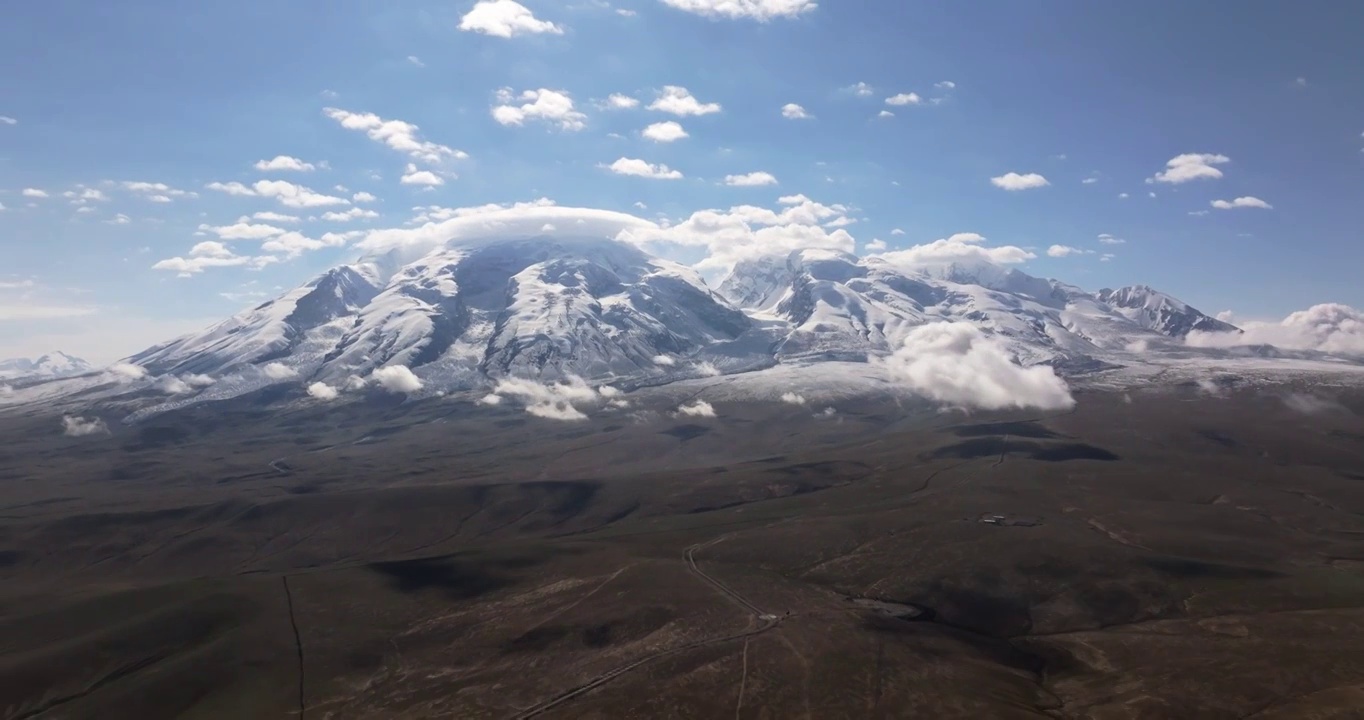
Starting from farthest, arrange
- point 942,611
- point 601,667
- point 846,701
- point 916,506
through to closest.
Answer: point 916,506 → point 942,611 → point 601,667 → point 846,701

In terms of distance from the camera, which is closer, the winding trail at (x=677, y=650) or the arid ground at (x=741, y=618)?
the winding trail at (x=677, y=650)

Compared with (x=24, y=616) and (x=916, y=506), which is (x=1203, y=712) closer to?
(x=916, y=506)

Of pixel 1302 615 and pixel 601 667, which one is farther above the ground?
pixel 1302 615

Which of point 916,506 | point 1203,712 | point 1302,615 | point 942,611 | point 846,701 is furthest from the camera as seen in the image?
point 916,506

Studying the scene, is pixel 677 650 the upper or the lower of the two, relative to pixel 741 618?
lower

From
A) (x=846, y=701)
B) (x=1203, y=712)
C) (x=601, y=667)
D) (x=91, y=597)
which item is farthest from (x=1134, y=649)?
(x=91, y=597)

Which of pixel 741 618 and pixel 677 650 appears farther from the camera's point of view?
pixel 741 618

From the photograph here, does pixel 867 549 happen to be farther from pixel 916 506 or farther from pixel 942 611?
pixel 916 506

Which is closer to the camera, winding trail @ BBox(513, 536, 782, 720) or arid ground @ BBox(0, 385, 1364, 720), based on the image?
winding trail @ BBox(513, 536, 782, 720)

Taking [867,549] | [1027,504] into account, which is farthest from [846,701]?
Answer: [1027,504]

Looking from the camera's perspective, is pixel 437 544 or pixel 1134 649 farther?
pixel 437 544
